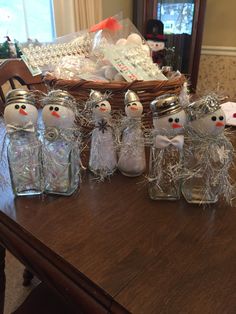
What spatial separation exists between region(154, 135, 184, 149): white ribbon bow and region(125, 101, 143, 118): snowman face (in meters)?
0.08

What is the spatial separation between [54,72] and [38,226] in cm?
53

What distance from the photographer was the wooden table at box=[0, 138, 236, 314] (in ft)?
1.15

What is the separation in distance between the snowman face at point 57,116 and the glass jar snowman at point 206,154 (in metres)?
0.21

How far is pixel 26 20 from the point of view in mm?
2018

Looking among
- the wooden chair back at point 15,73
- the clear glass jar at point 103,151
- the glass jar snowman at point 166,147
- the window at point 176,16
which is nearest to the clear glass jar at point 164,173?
the glass jar snowman at point 166,147

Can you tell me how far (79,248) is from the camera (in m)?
0.43

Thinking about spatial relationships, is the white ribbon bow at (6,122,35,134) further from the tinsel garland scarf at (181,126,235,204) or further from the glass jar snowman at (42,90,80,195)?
the tinsel garland scarf at (181,126,235,204)

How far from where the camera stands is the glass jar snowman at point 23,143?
0.49 m

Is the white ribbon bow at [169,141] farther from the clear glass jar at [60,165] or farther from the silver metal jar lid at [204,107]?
the clear glass jar at [60,165]

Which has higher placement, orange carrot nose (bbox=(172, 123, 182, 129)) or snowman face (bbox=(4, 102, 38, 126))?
snowman face (bbox=(4, 102, 38, 126))

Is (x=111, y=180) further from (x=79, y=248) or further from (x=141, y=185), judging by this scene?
(x=79, y=248)

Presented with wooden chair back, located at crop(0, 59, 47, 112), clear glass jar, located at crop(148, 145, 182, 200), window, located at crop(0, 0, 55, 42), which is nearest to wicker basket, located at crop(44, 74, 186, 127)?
clear glass jar, located at crop(148, 145, 182, 200)

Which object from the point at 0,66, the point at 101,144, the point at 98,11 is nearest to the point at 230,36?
the point at 98,11

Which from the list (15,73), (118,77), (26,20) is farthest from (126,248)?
(26,20)
